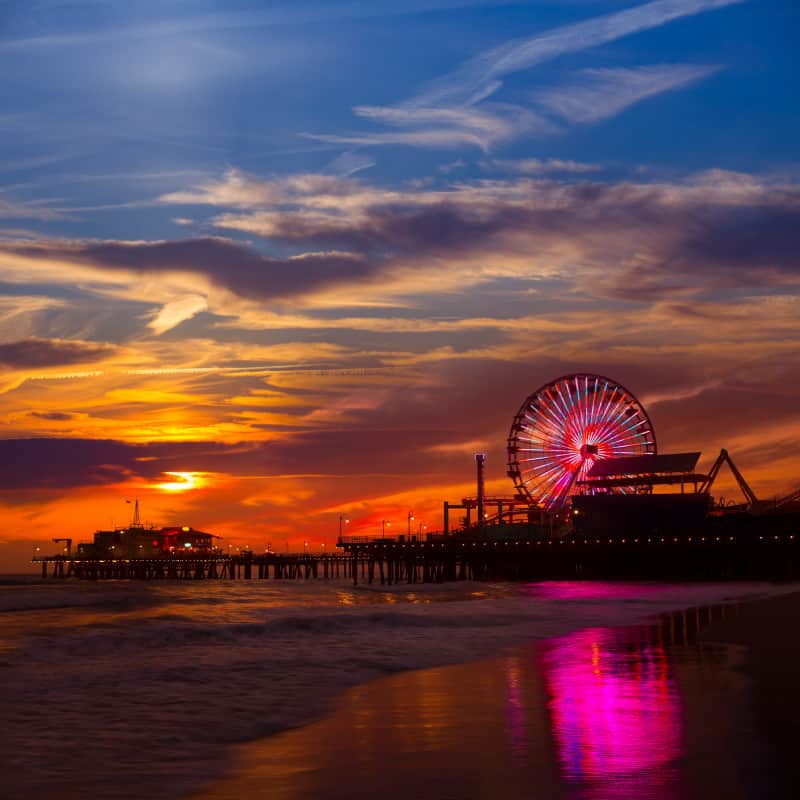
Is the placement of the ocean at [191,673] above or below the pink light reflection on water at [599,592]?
above

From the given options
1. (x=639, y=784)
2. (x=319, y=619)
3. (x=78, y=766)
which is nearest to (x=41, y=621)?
(x=319, y=619)

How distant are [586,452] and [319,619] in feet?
222

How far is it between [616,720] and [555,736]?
4.62 feet

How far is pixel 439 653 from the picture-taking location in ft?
92.9

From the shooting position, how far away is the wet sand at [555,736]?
11.3m

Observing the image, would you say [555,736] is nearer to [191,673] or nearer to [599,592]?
[191,673]

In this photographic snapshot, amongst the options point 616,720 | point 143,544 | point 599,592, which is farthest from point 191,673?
point 143,544

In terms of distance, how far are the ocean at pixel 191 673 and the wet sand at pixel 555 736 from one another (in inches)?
40.1

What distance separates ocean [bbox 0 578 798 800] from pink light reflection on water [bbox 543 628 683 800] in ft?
13.5

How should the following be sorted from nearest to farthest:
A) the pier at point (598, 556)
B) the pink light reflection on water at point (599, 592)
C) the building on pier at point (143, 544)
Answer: the pink light reflection on water at point (599, 592)
the pier at point (598, 556)
the building on pier at point (143, 544)

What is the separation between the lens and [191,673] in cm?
2358

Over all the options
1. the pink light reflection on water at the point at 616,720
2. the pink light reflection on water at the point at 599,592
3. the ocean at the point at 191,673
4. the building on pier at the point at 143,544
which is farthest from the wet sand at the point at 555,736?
the building on pier at the point at 143,544

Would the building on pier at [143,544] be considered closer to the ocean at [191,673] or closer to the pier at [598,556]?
the pier at [598,556]

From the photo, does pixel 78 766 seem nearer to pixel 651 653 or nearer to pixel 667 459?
pixel 651 653
